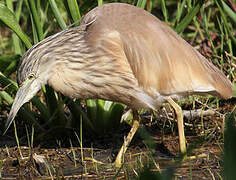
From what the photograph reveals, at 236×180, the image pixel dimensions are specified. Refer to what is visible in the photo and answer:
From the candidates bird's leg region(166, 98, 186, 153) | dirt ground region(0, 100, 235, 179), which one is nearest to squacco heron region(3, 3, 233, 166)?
bird's leg region(166, 98, 186, 153)

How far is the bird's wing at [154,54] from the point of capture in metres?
2.34

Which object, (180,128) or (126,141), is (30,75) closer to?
(126,141)

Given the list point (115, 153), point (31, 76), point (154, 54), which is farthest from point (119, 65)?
point (115, 153)

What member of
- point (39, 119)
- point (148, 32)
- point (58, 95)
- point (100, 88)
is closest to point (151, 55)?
point (148, 32)

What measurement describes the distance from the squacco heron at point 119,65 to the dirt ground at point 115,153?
0.14 meters

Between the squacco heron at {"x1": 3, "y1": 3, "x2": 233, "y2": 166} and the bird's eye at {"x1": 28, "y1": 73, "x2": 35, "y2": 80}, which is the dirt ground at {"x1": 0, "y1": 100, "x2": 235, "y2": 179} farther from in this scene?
the bird's eye at {"x1": 28, "y1": 73, "x2": 35, "y2": 80}

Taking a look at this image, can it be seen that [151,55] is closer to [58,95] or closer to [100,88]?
[100,88]

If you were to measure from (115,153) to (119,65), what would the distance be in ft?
1.89

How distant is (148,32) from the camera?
7.77ft

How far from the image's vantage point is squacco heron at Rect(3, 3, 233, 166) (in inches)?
89.4

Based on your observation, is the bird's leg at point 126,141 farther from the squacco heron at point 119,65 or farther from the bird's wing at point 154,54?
the bird's wing at point 154,54

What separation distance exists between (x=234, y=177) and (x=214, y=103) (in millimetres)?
2157

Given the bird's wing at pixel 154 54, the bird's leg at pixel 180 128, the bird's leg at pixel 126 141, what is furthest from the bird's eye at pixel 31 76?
the bird's leg at pixel 180 128

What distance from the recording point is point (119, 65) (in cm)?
230
